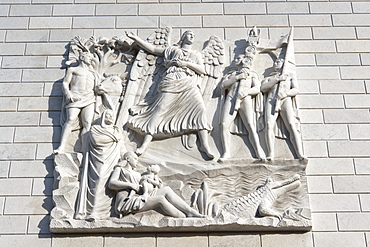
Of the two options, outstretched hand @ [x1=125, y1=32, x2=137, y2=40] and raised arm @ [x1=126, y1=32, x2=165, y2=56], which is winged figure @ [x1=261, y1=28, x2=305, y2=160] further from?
outstretched hand @ [x1=125, y1=32, x2=137, y2=40]

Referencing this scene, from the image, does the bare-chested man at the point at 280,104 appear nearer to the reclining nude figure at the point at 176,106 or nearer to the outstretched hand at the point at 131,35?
the reclining nude figure at the point at 176,106

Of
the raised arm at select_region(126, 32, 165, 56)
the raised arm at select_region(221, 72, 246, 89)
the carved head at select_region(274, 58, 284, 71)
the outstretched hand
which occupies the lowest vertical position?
the raised arm at select_region(221, 72, 246, 89)

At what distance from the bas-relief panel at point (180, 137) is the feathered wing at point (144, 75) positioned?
0.05 ft

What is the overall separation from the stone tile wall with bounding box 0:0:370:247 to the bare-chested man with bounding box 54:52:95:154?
23cm

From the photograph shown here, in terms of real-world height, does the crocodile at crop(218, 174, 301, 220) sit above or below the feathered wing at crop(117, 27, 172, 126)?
below

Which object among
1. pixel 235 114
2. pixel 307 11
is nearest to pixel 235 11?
pixel 307 11

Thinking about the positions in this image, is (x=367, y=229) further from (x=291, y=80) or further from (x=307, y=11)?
(x=307, y=11)

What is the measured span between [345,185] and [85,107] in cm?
350

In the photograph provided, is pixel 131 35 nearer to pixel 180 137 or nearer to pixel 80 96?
pixel 80 96

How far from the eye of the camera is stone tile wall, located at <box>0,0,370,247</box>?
6.70 metres

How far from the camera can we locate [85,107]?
745cm

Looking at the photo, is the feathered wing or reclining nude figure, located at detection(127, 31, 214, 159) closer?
reclining nude figure, located at detection(127, 31, 214, 159)

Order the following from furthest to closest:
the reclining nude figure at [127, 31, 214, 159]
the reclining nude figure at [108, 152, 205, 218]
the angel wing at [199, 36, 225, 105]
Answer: the angel wing at [199, 36, 225, 105] → the reclining nude figure at [127, 31, 214, 159] → the reclining nude figure at [108, 152, 205, 218]

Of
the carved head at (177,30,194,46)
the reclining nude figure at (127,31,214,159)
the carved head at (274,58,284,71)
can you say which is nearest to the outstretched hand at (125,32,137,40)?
the reclining nude figure at (127,31,214,159)
